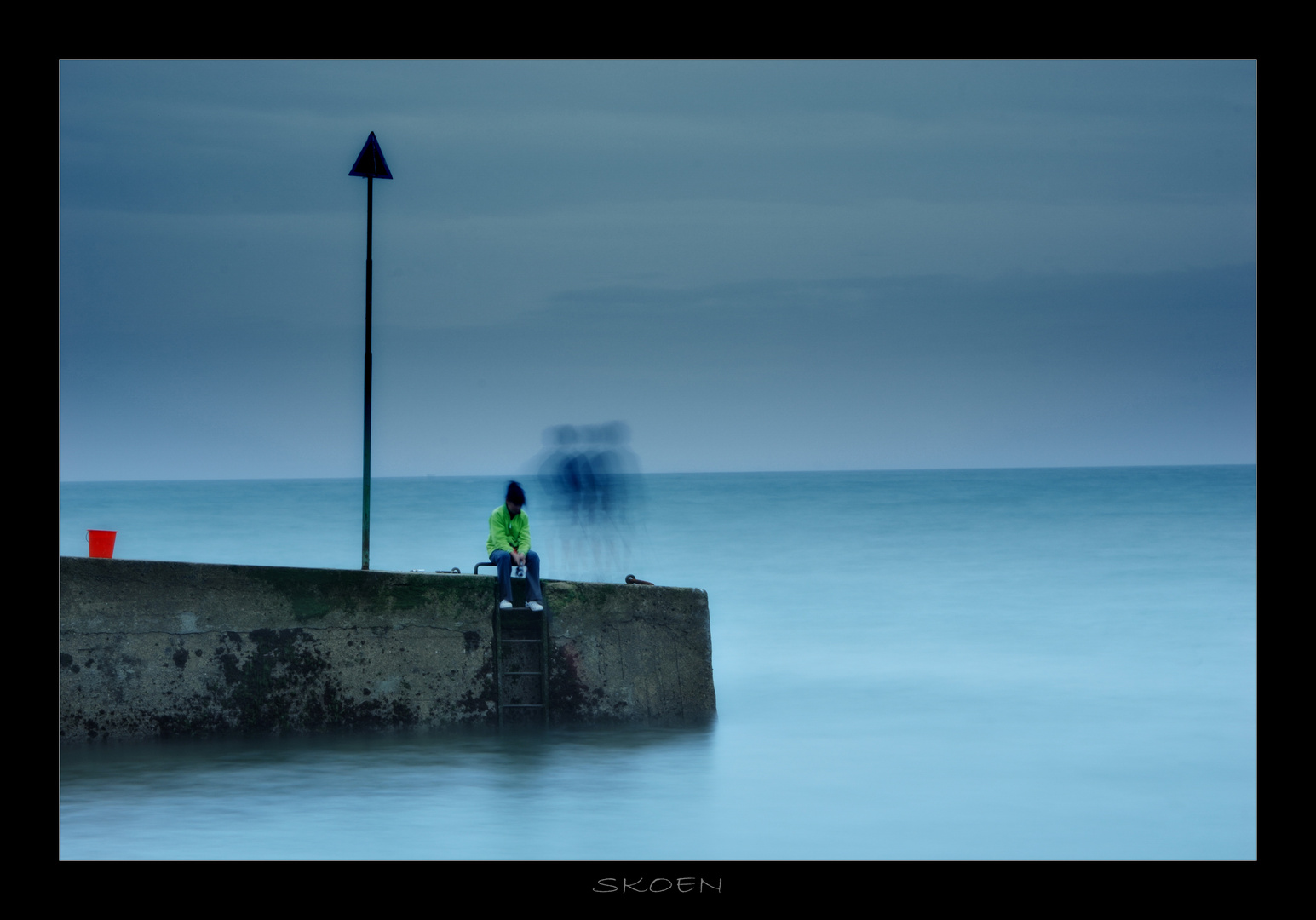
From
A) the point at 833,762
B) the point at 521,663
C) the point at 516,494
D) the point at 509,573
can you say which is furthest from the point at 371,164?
the point at 833,762

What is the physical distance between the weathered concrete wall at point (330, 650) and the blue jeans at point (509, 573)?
0.08 metres

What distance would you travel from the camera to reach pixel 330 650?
741cm

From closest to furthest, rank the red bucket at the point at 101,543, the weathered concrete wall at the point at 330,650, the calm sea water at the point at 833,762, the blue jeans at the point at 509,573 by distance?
the calm sea water at the point at 833,762 < the weathered concrete wall at the point at 330,650 < the red bucket at the point at 101,543 < the blue jeans at the point at 509,573

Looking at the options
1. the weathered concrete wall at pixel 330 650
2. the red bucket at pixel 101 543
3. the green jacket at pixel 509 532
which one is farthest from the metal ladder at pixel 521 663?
the red bucket at pixel 101 543

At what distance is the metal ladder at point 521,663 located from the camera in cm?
762

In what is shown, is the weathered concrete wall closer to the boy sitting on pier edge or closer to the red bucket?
the boy sitting on pier edge

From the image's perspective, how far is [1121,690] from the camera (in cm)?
963

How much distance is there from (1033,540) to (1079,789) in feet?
75.9

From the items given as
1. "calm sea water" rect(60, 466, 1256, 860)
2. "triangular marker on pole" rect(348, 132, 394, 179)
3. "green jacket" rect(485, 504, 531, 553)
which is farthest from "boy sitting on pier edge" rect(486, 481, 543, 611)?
"triangular marker on pole" rect(348, 132, 394, 179)

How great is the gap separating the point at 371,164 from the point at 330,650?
2.64 meters

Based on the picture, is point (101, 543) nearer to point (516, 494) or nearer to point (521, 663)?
point (516, 494)

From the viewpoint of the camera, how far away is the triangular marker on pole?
7547mm

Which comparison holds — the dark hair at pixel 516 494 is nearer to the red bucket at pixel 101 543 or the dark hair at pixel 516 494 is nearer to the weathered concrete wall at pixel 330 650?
the weathered concrete wall at pixel 330 650
